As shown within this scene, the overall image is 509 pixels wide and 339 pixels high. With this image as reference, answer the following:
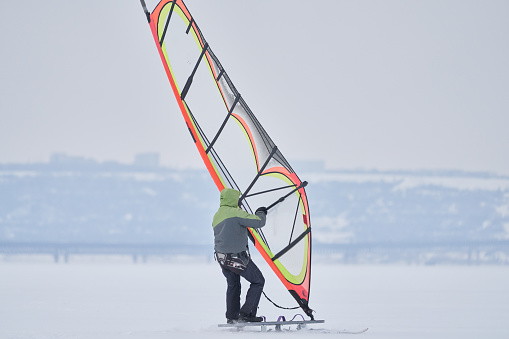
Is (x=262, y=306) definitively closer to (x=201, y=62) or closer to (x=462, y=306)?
(x=462, y=306)

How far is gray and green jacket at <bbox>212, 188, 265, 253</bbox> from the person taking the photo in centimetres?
776

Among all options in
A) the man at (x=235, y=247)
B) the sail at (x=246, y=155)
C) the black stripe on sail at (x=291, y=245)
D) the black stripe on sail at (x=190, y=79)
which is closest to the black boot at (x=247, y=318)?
the man at (x=235, y=247)

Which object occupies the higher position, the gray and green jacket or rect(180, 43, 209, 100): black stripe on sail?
rect(180, 43, 209, 100): black stripe on sail

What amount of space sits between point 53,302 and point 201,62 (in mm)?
4919

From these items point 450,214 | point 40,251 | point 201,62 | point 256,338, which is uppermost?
point 450,214

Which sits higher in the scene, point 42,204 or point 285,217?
point 42,204

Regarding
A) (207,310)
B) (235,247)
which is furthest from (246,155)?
(207,310)

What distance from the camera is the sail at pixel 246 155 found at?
828cm

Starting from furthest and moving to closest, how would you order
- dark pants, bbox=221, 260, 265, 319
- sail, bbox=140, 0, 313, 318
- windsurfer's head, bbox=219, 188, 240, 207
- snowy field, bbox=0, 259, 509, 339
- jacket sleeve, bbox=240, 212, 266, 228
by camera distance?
sail, bbox=140, 0, 313, 318 < snowy field, bbox=0, 259, 509, 339 < dark pants, bbox=221, 260, 265, 319 < windsurfer's head, bbox=219, 188, 240, 207 < jacket sleeve, bbox=240, 212, 266, 228

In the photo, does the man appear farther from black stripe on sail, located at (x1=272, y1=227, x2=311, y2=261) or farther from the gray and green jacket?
black stripe on sail, located at (x1=272, y1=227, x2=311, y2=261)

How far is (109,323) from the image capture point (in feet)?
29.7

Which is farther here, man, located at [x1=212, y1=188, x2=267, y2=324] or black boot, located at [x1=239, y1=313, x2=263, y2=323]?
black boot, located at [x1=239, y1=313, x2=263, y2=323]

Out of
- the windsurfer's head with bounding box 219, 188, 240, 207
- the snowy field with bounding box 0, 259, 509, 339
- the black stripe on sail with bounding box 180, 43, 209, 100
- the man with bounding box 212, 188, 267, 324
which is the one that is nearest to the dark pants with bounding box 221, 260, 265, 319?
the man with bounding box 212, 188, 267, 324

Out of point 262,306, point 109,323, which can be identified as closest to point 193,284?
point 262,306
